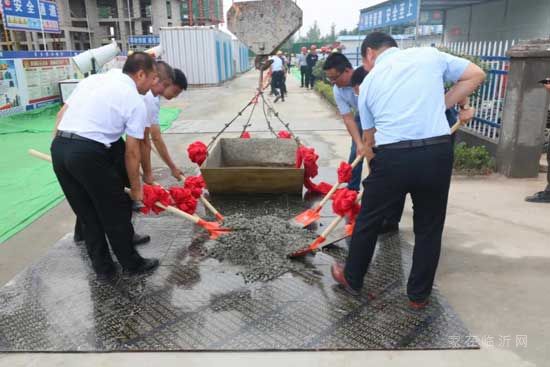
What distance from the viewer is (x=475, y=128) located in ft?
20.0

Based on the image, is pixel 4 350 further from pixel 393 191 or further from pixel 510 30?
pixel 510 30

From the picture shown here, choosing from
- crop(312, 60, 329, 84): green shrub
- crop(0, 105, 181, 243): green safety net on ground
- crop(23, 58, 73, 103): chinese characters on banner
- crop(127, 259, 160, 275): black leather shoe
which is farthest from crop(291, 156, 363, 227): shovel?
crop(312, 60, 329, 84): green shrub

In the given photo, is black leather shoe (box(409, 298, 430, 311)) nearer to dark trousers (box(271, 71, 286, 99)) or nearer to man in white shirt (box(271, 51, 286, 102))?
man in white shirt (box(271, 51, 286, 102))

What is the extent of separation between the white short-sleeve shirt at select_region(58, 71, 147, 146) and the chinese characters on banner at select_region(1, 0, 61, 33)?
397 inches

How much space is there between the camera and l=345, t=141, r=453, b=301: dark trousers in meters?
2.22

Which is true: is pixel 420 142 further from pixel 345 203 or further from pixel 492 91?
pixel 492 91

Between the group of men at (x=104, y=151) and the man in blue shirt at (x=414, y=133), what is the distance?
1.35 meters

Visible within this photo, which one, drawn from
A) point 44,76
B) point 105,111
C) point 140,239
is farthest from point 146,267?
point 44,76

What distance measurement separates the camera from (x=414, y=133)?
220cm

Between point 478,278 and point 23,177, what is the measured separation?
525cm

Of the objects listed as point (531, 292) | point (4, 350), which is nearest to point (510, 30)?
point (531, 292)

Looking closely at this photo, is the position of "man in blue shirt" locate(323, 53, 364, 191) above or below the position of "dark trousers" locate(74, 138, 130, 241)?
above

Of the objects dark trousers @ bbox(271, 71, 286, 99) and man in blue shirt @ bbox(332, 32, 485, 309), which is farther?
dark trousers @ bbox(271, 71, 286, 99)

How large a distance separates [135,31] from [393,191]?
45263 mm
